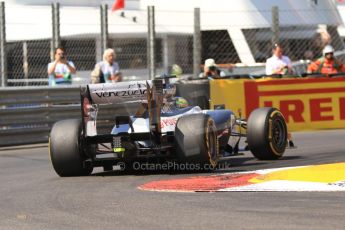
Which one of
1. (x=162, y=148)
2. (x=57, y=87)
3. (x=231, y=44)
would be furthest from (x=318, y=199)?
(x=231, y=44)

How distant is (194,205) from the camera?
733 centimetres

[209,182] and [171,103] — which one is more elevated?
[171,103]

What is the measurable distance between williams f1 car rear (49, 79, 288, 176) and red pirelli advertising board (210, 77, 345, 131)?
664 cm

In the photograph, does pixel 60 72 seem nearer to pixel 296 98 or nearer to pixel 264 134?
pixel 296 98

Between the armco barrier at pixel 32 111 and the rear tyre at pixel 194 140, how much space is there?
6250 mm

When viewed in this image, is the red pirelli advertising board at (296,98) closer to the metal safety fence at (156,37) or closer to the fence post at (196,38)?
the fence post at (196,38)

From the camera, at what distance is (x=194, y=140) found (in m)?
9.76

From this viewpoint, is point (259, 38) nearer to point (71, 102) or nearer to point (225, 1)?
point (225, 1)

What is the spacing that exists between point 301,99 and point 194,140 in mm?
7833

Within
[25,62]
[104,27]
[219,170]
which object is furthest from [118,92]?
[25,62]

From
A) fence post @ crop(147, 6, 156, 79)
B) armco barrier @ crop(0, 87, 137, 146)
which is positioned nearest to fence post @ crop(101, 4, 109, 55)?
fence post @ crop(147, 6, 156, 79)

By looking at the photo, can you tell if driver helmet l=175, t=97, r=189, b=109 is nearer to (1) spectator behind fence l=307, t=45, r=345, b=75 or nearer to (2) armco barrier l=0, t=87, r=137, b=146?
(2) armco barrier l=0, t=87, r=137, b=146

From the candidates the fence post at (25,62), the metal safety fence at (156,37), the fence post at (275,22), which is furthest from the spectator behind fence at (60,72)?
the fence post at (275,22)

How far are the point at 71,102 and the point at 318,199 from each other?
980 cm
